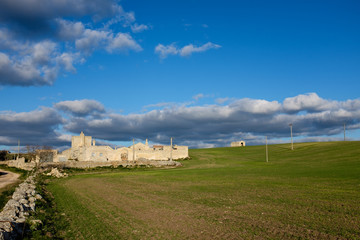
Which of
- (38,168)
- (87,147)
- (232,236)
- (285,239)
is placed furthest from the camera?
(87,147)

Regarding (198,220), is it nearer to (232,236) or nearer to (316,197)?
(232,236)

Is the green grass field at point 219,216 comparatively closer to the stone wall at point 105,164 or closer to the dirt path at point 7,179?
the dirt path at point 7,179

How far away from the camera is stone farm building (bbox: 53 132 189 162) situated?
86.6 meters

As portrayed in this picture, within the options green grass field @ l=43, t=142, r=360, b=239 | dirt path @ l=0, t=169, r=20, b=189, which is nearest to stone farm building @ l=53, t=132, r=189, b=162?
dirt path @ l=0, t=169, r=20, b=189

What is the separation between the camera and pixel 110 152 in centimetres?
8838

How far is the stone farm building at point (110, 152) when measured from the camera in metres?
86.6

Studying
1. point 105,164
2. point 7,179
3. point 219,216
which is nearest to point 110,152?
point 105,164

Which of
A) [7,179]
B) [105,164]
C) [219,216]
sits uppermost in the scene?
[219,216]

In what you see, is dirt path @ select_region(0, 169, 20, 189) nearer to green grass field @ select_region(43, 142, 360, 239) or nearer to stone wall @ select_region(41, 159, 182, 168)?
stone wall @ select_region(41, 159, 182, 168)

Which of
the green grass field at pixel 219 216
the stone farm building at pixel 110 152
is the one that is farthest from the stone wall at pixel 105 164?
the green grass field at pixel 219 216

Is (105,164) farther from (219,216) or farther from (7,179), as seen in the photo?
(219,216)

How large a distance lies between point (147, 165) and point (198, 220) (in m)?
61.6

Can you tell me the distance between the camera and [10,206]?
50.6 ft

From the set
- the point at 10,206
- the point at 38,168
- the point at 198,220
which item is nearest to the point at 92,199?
the point at 10,206
